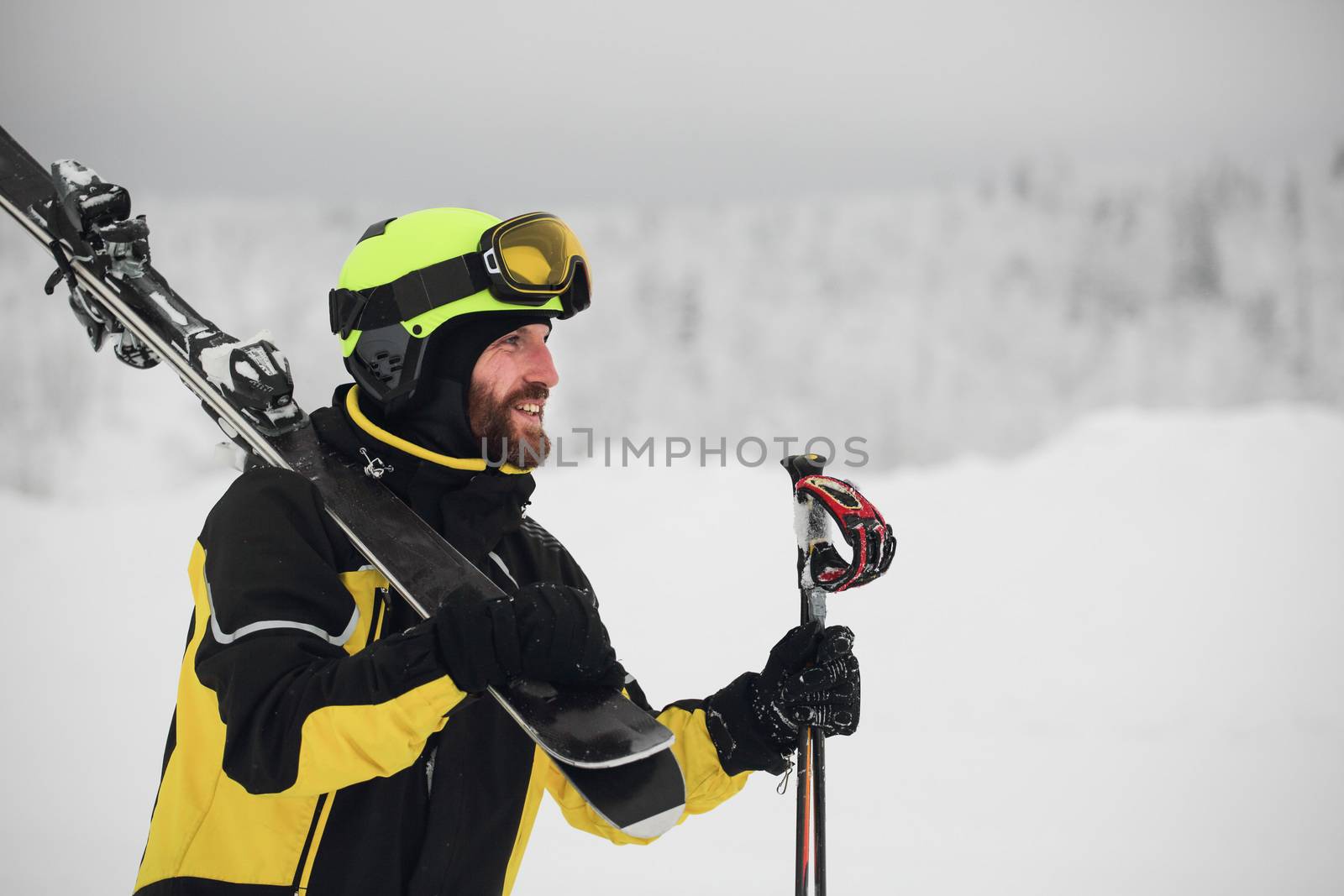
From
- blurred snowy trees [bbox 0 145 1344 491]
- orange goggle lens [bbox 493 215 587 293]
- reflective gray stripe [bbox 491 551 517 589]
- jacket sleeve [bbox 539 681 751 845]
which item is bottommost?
jacket sleeve [bbox 539 681 751 845]

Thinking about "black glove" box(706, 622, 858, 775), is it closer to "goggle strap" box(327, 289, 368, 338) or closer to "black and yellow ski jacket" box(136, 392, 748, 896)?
"black and yellow ski jacket" box(136, 392, 748, 896)

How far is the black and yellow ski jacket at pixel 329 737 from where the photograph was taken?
3.87 ft

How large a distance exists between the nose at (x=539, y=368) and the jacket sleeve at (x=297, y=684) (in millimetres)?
A: 474

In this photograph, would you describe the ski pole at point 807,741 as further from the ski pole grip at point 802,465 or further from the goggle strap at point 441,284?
the goggle strap at point 441,284

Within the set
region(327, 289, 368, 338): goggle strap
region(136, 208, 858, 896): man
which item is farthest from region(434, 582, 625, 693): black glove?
region(327, 289, 368, 338): goggle strap

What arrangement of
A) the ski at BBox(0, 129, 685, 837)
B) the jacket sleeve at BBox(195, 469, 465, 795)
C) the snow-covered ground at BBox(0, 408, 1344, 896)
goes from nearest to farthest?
the jacket sleeve at BBox(195, 469, 465, 795) < the ski at BBox(0, 129, 685, 837) < the snow-covered ground at BBox(0, 408, 1344, 896)

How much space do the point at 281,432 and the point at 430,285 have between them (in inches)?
13.1

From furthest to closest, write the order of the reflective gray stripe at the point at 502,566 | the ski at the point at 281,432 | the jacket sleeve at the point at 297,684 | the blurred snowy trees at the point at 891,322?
the blurred snowy trees at the point at 891,322, the reflective gray stripe at the point at 502,566, the ski at the point at 281,432, the jacket sleeve at the point at 297,684

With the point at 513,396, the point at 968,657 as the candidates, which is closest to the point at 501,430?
the point at 513,396

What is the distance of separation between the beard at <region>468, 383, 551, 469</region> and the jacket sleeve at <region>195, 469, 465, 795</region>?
0.35 metres

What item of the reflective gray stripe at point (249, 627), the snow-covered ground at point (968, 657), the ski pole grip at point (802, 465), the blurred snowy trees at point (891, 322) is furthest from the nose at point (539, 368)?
the blurred snowy trees at point (891, 322)

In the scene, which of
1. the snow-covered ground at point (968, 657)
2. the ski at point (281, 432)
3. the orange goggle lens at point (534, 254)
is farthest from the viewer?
the snow-covered ground at point (968, 657)

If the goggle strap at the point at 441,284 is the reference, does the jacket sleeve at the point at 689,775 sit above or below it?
below

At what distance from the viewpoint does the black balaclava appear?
1589mm
